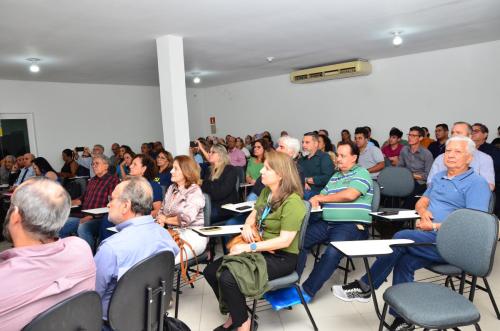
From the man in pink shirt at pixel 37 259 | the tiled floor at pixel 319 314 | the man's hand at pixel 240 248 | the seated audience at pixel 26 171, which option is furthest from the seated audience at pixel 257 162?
the man in pink shirt at pixel 37 259

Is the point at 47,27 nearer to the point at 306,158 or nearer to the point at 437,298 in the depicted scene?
the point at 306,158

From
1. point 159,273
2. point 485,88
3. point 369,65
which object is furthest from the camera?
point 369,65

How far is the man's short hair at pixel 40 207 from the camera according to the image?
4.86 ft

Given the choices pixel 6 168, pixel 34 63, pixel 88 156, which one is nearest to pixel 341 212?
pixel 34 63

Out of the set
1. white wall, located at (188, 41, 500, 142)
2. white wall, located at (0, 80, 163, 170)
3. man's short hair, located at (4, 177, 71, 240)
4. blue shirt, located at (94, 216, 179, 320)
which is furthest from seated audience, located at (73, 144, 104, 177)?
man's short hair, located at (4, 177, 71, 240)

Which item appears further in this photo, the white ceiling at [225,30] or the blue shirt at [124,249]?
the white ceiling at [225,30]

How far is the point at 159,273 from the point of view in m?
1.76

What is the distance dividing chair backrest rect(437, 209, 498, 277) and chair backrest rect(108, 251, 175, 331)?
1604 millimetres

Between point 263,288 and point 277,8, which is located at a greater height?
point 277,8

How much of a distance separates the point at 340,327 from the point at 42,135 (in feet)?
27.5

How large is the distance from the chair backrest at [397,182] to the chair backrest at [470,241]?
2.28 m

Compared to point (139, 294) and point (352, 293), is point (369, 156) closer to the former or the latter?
point (352, 293)

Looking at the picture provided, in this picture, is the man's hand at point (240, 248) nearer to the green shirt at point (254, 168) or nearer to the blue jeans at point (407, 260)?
the blue jeans at point (407, 260)

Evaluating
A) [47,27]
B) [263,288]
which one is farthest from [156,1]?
[263,288]
